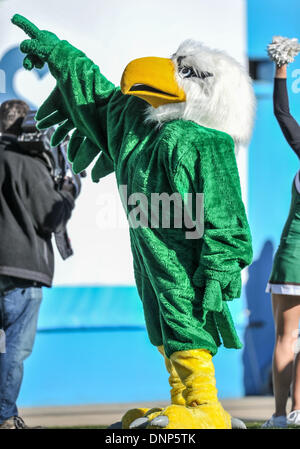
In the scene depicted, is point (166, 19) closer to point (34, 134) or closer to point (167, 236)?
point (34, 134)

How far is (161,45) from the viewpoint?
324cm

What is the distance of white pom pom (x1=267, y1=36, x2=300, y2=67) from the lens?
2355mm

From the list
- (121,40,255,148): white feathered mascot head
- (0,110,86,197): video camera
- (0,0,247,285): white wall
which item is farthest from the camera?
(0,0,247,285): white wall

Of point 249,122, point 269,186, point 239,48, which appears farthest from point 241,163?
point 249,122

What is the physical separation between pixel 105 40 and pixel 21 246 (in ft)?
4.16

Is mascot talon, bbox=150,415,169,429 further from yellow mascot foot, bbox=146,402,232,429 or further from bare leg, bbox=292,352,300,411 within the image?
bare leg, bbox=292,352,300,411

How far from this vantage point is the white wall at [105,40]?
322 cm

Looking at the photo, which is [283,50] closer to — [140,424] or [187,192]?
[187,192]

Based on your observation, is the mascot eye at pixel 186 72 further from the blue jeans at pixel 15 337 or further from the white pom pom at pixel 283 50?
the blue jeans at pixel 15 337

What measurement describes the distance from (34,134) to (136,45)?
98 cm

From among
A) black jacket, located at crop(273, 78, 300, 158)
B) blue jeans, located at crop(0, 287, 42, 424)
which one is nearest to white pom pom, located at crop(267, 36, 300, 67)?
black jacket, located at crop(273, 78, 300, 158)

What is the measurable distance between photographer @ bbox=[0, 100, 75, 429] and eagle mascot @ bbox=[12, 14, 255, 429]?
25.2 inches

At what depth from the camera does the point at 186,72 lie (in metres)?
1.80

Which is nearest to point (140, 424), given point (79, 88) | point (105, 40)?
point (79, 88)
